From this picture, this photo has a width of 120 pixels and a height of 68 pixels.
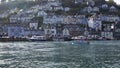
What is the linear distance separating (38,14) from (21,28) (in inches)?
976

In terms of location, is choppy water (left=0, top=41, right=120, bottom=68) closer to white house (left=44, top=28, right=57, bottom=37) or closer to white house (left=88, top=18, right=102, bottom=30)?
white house (left=44, top=28, right=57, bottom=37)

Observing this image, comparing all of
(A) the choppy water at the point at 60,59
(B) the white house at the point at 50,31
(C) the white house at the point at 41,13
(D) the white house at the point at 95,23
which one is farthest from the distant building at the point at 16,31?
(A) the choppy water at the point at 60,59

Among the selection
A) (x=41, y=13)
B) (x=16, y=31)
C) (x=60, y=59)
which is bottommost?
(x=60, y=59)

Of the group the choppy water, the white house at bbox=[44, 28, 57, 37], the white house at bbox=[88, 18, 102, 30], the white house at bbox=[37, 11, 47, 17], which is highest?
the white house at bbox=[37, 11, 47, 17]

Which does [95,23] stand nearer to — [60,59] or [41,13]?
[41,13]

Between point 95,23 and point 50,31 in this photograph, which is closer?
point 50,31

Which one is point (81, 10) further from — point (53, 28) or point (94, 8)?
point (53, 28)

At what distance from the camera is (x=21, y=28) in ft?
344

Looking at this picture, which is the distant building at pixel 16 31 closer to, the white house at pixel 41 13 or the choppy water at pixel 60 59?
the white house at pixel 41 13

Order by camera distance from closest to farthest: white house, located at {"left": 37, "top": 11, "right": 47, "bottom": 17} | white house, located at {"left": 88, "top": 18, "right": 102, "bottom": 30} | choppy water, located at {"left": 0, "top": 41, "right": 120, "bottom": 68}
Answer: choppy water, located at {"left": 0, "top": 41, "right": 120, "bottom": 68}, white house, located at {"left": 88, "top": 18, "right": 102, "bottom": 30}, white house, located at {"left": 37, "top": 11, "right": 47, "bottom": 17}

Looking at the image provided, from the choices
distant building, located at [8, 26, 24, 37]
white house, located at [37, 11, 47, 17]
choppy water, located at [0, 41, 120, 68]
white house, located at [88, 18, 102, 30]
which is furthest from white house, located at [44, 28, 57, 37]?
choppy water, located at [0, 41, 120, 68]

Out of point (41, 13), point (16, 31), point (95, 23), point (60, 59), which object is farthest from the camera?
point (41, 13)

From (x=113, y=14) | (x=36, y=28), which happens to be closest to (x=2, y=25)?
(x=36, y=28)

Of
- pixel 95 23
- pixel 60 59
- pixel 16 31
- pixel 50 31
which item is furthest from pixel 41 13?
pixel 60 59
